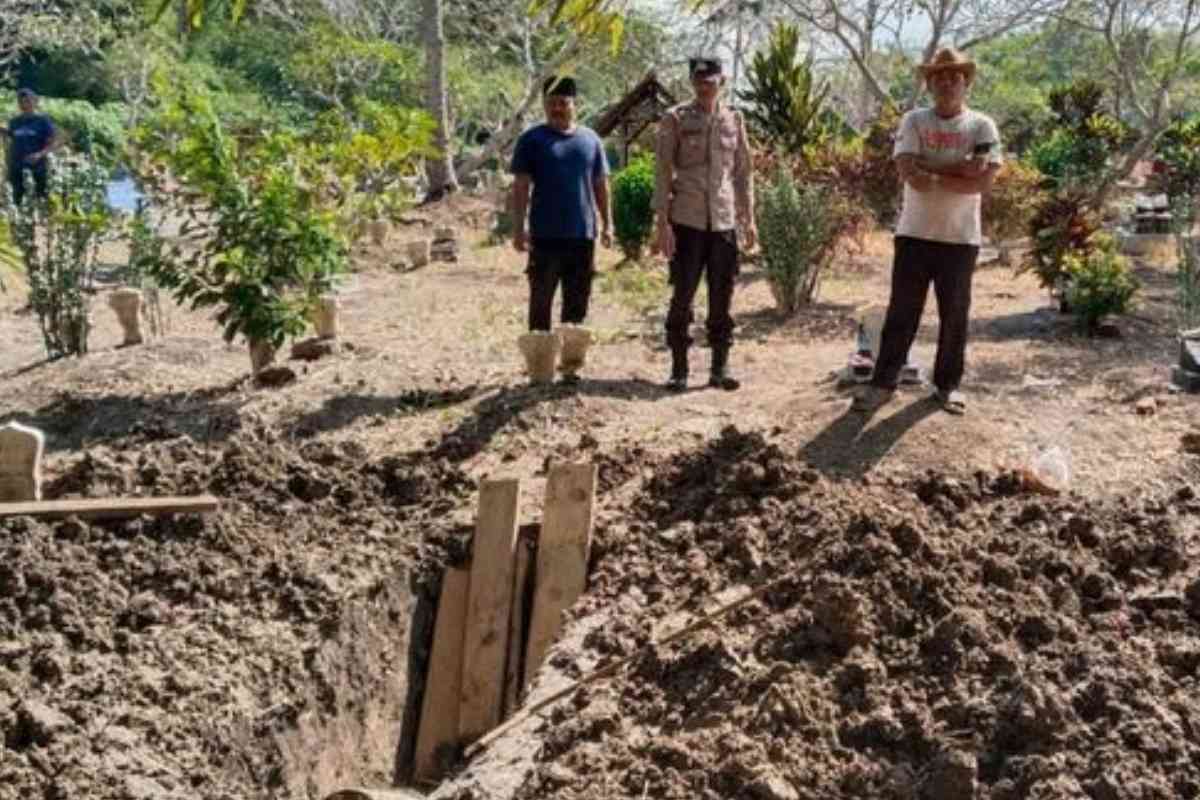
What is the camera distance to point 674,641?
428 centimetres

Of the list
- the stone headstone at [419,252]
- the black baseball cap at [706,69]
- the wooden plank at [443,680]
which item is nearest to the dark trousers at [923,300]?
the black baseball cap at [706,69]

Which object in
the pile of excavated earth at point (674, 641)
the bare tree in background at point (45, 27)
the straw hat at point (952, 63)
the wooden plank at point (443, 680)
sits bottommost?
the wooden plank at point (443, 680)

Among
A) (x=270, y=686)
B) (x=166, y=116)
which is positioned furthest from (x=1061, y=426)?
(x=166, y=116)

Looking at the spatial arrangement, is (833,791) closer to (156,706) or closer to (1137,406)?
(156,706)

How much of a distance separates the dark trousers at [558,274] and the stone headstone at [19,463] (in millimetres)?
2666

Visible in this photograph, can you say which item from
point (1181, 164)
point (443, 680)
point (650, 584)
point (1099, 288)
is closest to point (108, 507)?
point (443, 680)

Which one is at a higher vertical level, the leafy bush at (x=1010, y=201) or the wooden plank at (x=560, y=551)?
the leafy bush at (x=1010, y=201)

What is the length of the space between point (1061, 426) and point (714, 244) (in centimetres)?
174

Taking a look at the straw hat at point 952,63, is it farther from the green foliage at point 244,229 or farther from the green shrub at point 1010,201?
the green shrub at point 1010,201

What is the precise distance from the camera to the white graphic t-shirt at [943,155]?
5.75 meters

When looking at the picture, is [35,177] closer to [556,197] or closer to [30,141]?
[30,141]

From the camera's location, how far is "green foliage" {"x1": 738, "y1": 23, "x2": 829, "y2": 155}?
62.6 feet

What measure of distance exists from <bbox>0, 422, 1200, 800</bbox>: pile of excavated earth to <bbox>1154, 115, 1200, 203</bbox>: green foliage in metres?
10.4

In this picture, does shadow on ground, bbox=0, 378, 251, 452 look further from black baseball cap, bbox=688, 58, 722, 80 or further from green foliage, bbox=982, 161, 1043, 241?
green foliage, bbox=982, 161, 1043, 241
